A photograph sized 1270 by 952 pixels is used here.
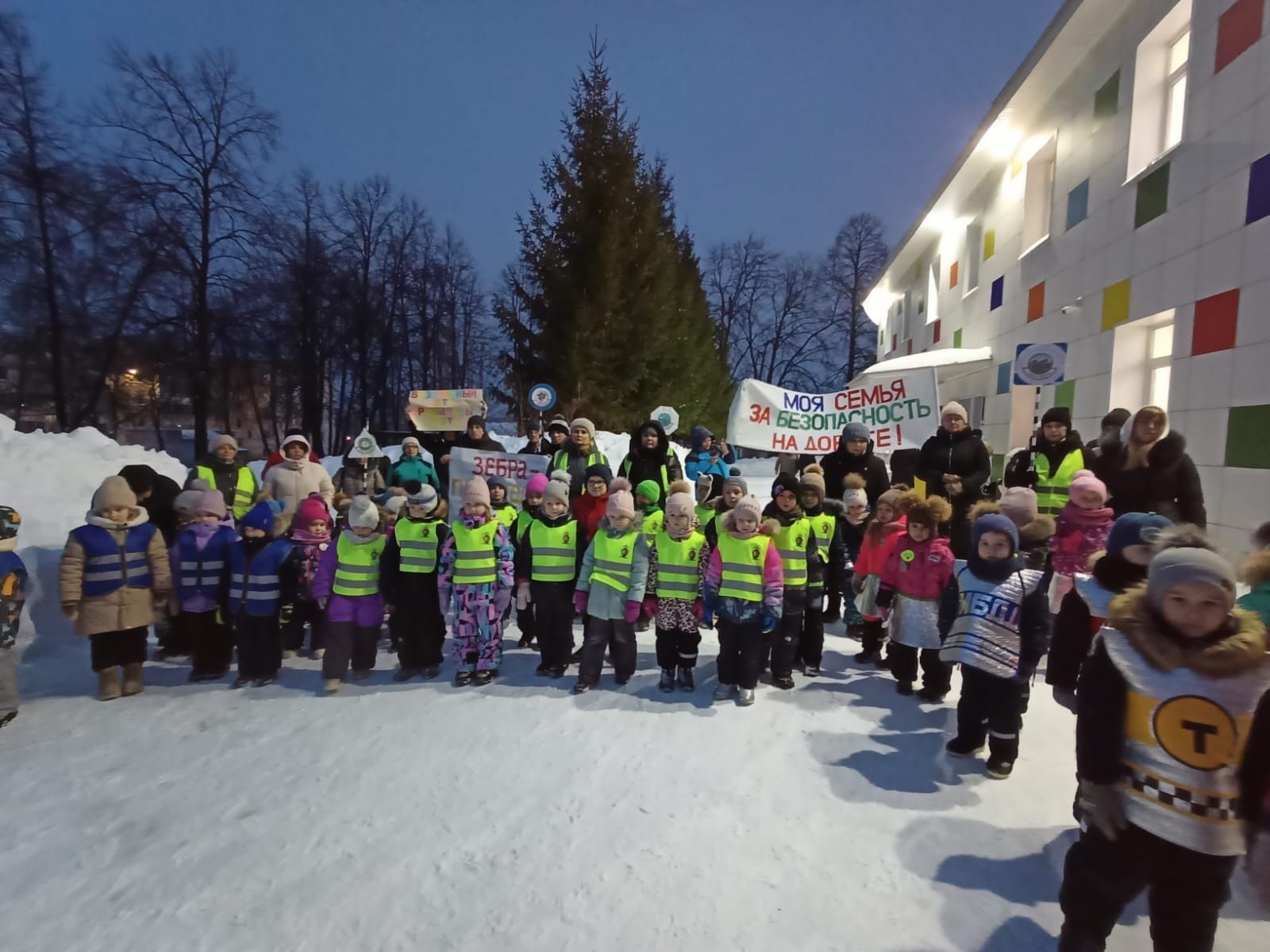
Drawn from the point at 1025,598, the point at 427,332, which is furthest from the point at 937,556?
the point at 427,332

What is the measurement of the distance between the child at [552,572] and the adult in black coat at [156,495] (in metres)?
3.17

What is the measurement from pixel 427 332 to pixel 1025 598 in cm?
3292

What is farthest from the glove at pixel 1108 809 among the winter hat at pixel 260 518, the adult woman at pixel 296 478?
the adult woman at pixel 296 478

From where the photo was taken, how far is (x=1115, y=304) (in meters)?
8.54

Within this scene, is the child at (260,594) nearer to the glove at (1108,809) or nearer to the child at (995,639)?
the child at (995,639)

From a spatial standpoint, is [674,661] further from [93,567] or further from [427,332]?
[427,332]

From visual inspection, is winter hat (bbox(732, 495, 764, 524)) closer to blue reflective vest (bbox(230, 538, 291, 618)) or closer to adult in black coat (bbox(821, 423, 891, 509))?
adult in black coat (bbox(821, 423, 891, 509))

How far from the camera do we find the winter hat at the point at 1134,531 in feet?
9.54

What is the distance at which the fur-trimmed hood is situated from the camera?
1.94 m

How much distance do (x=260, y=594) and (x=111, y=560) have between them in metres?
1.03

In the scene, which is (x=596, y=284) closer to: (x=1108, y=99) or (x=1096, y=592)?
(x=1108, y=99)

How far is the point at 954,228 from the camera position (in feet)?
53.1

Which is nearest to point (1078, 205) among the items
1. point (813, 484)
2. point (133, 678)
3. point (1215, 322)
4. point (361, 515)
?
point (1215, 322)

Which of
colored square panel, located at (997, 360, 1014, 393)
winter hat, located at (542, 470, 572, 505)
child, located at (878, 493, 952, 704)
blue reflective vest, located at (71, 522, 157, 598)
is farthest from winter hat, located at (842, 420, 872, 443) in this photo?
colored square panel, located at (997, 360, 1014, 393)
